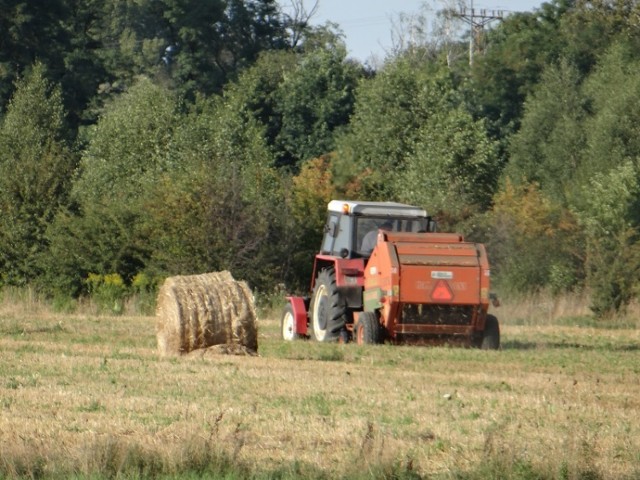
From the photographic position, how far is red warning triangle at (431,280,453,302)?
22.1 metres

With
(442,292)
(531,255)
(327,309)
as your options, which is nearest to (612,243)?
(531,255)

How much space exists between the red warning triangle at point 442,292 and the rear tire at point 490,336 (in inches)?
38.1

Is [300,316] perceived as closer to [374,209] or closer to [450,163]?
[374,209]

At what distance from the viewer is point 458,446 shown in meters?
11.4

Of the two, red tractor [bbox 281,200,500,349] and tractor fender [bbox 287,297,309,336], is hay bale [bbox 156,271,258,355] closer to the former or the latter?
red tractor [bbox 281,200,500,349]

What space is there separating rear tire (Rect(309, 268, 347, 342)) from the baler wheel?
81 centimetres

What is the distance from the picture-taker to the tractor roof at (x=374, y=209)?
2397 centimetres

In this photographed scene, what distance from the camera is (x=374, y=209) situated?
79.2ft

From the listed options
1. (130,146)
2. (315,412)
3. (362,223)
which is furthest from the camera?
(130,146)

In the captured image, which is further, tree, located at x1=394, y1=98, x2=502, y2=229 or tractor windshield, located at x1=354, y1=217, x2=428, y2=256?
tree, located at x1=394, y1=98, x2=502, y2=229

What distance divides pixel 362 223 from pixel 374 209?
1.03ft

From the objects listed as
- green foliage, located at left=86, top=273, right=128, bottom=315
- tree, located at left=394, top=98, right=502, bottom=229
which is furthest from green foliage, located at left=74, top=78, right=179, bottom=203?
green foliage, located at left=86, top=273, right=128, bottom=315

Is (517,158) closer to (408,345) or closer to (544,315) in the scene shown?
(544,315)

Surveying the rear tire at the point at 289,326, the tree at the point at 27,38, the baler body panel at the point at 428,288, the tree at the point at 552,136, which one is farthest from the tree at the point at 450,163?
the tree at the point at 27,38
